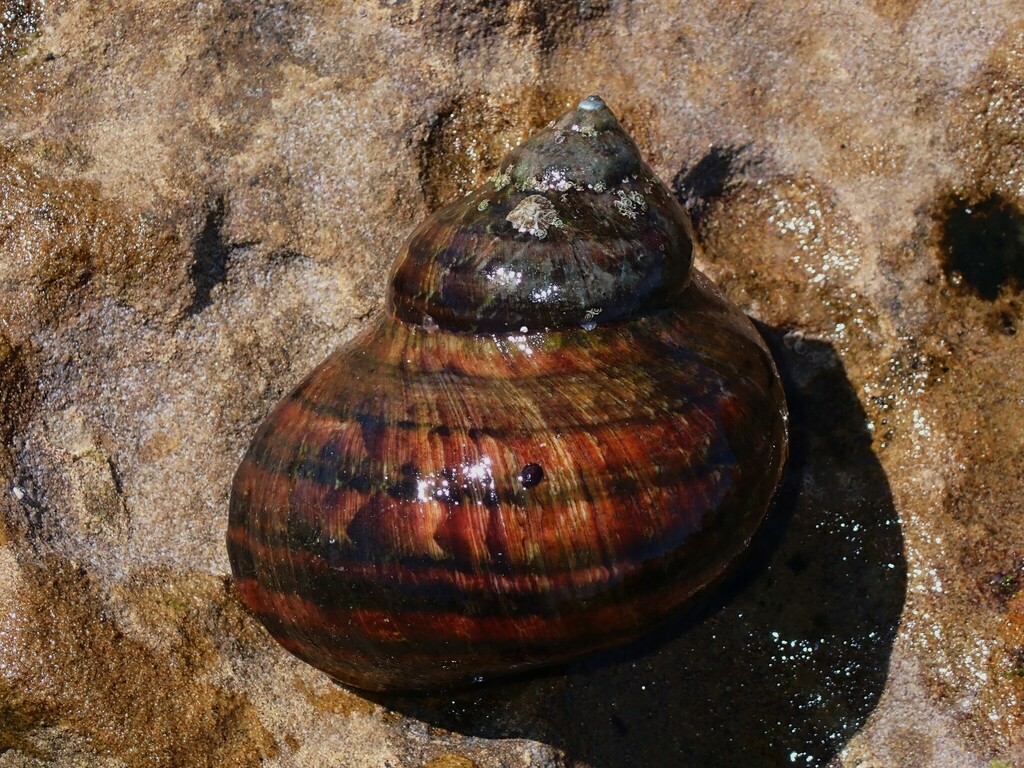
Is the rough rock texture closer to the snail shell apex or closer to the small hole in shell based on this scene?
the snail shell apex

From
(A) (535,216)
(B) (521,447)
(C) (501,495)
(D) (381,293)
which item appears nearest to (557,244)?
(A) (535,216)

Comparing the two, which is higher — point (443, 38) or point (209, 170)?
point (443, 38)

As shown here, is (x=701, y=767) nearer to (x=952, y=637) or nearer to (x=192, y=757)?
(x=952, y=637)

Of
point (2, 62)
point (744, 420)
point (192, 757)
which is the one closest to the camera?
point (744, 420)

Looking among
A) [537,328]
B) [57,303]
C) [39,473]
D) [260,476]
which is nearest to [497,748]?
[260,476]

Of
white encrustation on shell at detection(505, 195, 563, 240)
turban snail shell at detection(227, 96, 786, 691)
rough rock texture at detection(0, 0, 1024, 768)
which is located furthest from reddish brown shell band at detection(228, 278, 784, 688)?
rough rock texture at detection(0, 0, 1024, 768)

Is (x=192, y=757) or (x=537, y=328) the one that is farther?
(x=192, y=757)
